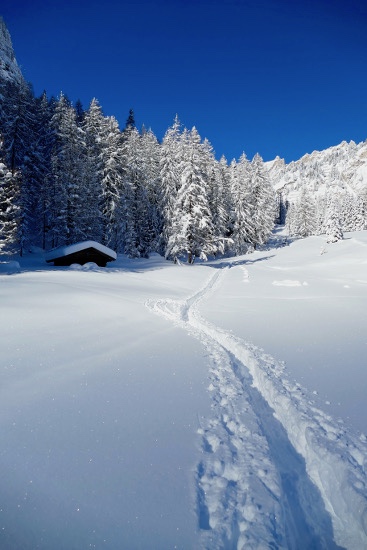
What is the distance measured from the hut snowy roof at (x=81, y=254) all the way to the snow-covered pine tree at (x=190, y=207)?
26.9 feet

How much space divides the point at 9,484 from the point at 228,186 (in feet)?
173

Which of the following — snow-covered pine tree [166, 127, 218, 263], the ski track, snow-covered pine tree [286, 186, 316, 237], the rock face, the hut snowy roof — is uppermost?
the rock face

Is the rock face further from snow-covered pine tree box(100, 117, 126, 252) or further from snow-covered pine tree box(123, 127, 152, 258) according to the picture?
snow-covered pine tree box(100, 117, 126, 252)

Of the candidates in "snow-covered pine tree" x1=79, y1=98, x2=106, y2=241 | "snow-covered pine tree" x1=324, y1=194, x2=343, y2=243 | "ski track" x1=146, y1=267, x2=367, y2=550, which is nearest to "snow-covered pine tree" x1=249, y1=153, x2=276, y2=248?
"snow-covered pine tree" x1=324, y1=194, x2=343, y2=243

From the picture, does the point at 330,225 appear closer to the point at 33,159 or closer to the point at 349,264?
the point at 349,264

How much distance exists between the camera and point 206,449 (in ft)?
12.4

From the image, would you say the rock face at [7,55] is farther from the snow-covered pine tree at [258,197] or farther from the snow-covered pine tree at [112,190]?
the snow-covered pine tree at [258,197]

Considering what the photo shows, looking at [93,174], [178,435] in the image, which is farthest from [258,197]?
[178,435]

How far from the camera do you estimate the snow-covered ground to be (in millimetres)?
2740

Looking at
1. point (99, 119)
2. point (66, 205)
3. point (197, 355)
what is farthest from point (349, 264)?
point (99, 119)

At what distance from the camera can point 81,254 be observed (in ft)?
85.3

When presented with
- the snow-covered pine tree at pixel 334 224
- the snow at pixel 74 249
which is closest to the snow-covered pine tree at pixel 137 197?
the snow at pixel 74 249

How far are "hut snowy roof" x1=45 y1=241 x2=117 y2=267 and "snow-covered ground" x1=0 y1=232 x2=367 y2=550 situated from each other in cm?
1640

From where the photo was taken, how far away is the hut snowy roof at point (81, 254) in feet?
81.9
